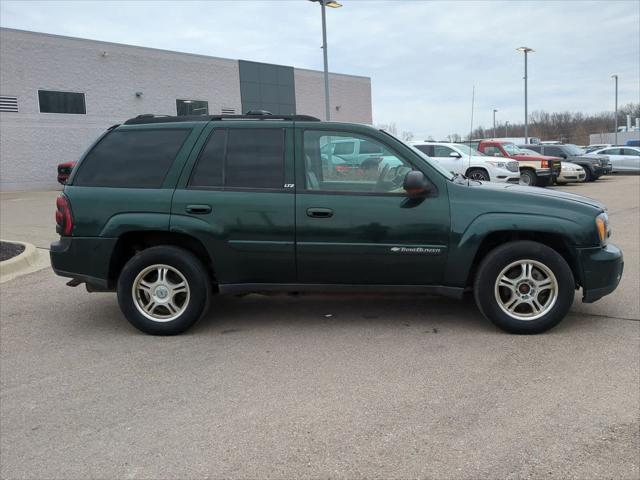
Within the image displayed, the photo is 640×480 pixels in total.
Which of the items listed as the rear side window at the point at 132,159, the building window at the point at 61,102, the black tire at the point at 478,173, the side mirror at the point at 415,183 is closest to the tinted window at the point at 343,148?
the side mirror at the point at 415,183

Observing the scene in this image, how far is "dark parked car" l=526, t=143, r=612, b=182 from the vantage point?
934 inches

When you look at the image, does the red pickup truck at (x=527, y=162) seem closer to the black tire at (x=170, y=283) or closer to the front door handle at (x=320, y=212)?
the front door handle at (x=320, y=212)

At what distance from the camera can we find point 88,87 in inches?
1080

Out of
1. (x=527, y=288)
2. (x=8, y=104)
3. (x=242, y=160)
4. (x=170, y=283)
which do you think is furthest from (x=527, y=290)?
(x=8, y=104)

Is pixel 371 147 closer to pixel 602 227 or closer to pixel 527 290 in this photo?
pixel 527 290

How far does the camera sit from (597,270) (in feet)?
15.0

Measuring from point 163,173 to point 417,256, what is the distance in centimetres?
228

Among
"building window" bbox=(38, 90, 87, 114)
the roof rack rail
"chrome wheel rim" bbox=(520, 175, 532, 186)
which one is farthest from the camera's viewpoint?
"building window" bbox=(38, 90, 87, 114)

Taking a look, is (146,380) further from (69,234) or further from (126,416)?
(69,234)

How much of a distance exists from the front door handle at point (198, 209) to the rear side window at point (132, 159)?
14.4 inches

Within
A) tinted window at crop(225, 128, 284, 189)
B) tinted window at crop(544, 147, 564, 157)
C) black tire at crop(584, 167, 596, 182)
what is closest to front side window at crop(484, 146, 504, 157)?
black tire at crop(584, 167, 596, 182)

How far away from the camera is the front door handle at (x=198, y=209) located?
15.3 ft

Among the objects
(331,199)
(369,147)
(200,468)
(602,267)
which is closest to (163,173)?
(331,199)

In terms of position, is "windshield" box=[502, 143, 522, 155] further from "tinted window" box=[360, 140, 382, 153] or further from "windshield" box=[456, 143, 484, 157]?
"tinted window" box=[360, 140, 382, 153]
